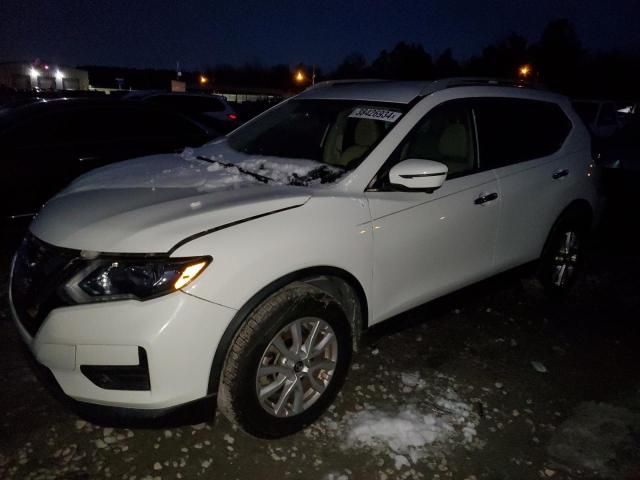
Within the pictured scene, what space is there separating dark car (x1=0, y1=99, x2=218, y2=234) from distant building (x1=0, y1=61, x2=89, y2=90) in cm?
3940

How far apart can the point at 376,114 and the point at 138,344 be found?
72.8 inches

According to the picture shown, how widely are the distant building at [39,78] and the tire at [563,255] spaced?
Result: 42734 mm

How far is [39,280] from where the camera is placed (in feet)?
6.99

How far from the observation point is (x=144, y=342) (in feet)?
6.23

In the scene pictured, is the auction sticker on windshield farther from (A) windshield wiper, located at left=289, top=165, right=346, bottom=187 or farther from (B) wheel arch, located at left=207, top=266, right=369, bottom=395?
(B) wheel arch, located at left=207, top=266, right=369, bottom=395

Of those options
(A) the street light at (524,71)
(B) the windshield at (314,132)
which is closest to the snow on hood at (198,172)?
(B) the windshield at (314,132)

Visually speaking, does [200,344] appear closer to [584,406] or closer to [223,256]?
[223,256]

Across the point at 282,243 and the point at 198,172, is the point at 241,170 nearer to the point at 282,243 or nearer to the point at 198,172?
the point at 198,172

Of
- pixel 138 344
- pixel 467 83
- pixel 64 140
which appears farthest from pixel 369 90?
pixel 64 140

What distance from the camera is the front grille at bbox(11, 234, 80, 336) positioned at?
80.0 inches

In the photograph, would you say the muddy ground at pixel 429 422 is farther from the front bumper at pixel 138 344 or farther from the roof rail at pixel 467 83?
the roof rail at pixel 467 83

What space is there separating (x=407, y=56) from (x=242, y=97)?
2072 centimetres

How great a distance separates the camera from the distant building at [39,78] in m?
42.2

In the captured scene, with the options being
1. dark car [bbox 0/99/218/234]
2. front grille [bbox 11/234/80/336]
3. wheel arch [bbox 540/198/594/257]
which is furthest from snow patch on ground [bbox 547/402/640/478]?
dark car [bbox 0/99/218/234]
